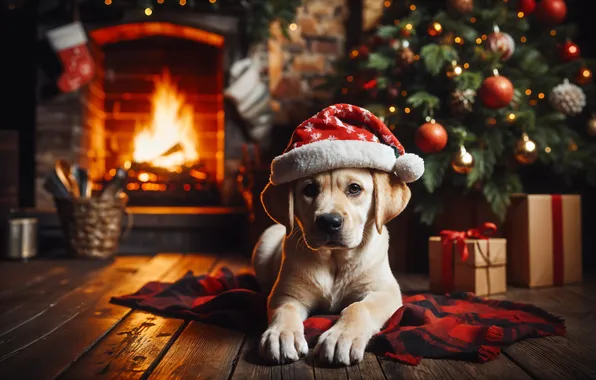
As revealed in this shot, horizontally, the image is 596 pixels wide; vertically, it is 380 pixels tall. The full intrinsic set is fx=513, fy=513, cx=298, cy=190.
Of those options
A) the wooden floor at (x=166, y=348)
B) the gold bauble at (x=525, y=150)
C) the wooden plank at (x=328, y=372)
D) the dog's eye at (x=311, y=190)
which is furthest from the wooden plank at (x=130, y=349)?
the gold bauble at (x=525, y=150)

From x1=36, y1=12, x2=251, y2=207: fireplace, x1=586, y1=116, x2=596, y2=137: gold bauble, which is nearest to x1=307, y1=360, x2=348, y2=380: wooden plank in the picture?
x1=586, y1=116, x2=596, y2=137: gold bauble

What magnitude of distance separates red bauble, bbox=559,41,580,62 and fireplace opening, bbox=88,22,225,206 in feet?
8.50

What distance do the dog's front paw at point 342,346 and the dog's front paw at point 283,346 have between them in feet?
0.17

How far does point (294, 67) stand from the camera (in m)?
4.30

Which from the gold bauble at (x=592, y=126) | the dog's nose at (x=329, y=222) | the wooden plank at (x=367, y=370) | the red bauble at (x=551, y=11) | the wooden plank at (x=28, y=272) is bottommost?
the wooden plank at (x=367, y=370)

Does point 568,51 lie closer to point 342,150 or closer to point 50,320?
point 342,150

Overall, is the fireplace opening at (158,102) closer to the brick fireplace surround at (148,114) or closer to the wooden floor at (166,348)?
the brick fireplace surround at (148,114)

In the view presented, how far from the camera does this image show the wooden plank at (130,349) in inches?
57.1

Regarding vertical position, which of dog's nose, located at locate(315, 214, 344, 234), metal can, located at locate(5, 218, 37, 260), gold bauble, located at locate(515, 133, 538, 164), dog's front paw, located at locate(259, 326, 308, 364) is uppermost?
gold bauble, located at locate(515, 133, 538, 164)

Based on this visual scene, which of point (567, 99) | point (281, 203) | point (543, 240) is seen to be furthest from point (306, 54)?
point (281, 203)

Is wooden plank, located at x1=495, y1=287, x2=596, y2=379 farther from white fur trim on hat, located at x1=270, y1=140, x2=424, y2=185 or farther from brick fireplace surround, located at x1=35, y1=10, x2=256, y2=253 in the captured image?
brick fireplace surround, located at x1=35, y1=10, x2=256, y2=253

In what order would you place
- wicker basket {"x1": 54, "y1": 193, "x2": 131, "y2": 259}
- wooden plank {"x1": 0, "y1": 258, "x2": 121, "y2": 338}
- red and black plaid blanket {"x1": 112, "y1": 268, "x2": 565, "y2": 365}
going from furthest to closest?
wicker basket {"x1": 54, "y1": 193, "x2": 131, "y2": 259}, wooden plank {"x1": 0, "y1": 258, "x2": 121, "y2": 338}, red and black plaid blanket {"x1": 112, "y1": 268, "x2": 565, "y2": 365}

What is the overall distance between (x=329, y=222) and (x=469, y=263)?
116cm

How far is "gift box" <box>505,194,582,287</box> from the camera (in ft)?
8.91
